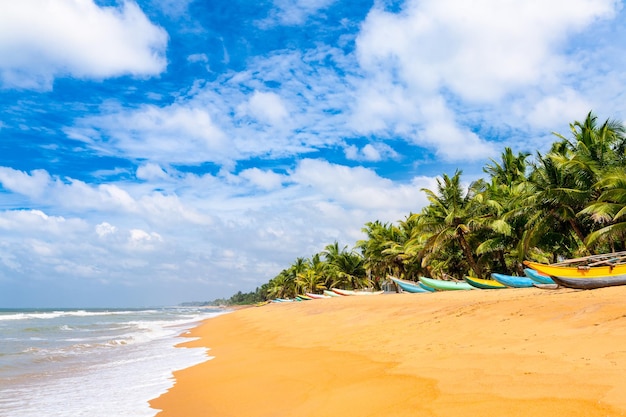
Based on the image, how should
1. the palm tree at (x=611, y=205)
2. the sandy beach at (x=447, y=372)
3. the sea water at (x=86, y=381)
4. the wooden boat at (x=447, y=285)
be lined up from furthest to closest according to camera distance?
the wooden boat at (x=447, y=285), the palm tree at (x=611, y=205), the sea water at (x=86, y=381), the sandy beach at (x=447, y=372)

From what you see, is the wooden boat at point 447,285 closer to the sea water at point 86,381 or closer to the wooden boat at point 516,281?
the wooden boat at point 516,281

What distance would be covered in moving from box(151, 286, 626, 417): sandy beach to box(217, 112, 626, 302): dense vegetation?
10.7 metres

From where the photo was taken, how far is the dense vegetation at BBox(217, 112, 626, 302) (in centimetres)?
1802

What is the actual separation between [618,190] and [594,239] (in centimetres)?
210

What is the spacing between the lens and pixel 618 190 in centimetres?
1587

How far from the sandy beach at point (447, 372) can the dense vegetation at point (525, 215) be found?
421 inches

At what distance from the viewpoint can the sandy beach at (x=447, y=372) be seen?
3.71 metres

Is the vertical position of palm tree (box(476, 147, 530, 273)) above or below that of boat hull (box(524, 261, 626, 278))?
above

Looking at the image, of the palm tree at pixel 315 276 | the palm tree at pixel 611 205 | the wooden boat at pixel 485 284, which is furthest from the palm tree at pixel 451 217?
the palm tree at pixel 315 276

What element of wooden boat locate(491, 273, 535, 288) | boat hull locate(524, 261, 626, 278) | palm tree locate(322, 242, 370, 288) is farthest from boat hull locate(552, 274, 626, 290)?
palm tree locate(322, 242, 370, 288)

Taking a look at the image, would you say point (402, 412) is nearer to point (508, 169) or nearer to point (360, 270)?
point (508, 169)

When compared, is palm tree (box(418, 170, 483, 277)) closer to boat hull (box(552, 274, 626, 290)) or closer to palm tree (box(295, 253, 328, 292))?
boat hull (box(552, 274, 626, 290))

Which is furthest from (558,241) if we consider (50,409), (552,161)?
(50,409)

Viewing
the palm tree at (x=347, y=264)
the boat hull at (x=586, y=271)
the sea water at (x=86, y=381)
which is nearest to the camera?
the sea water at (x=86, y=381)
